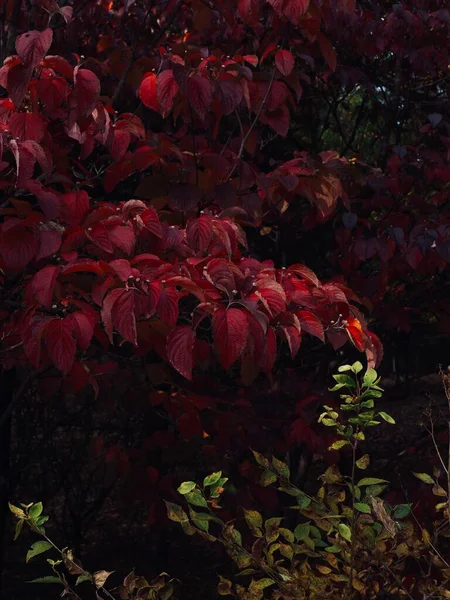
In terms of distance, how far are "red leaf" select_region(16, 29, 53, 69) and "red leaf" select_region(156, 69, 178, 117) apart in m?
0.50

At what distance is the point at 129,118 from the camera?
3113 mm

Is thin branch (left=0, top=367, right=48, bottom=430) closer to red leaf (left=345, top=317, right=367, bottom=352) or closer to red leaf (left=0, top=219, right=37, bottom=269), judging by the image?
red leaf (left=0, top=219, right=37, bottom=269)

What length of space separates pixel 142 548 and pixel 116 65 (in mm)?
3500

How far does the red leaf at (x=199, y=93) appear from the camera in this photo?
9.31 feet

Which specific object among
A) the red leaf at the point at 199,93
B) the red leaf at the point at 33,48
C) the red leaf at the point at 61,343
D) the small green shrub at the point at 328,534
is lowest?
the small green shrub at the point at 328,534

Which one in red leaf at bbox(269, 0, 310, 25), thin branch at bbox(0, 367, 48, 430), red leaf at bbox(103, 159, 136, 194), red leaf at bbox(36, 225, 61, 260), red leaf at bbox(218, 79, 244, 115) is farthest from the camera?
thin branch at bbox(0, 367, 48, 430)

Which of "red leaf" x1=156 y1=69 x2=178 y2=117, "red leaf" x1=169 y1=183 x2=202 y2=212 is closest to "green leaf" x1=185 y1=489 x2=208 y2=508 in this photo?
"red leaf" x1=169 y1=183 x2=202 y2=212

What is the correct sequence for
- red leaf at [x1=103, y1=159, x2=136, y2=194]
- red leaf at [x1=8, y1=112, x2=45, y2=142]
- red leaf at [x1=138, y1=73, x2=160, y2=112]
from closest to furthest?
red leaf at [x1=8, y1=112, x2=45, y2=142] → red leaf at [x1=103, y1=159, x2=136, y2=194] → red leaf at [x1=138, y1=73, x2=160, y2=112]

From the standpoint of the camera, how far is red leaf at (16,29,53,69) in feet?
8.09

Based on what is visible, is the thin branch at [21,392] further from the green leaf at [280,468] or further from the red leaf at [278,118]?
the red leaf at [278,118]

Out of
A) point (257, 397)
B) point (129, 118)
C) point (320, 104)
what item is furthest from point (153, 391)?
point (320, 104)

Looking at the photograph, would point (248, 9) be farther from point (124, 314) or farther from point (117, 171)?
point (124, 314)

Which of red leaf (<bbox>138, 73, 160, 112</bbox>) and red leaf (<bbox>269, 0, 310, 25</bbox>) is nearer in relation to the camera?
red leaf (<bbox>269, 0, 310, 25</bbox>)

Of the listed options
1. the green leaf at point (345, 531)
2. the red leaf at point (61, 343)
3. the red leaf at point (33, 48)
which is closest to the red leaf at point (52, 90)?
the red leaf at point (33, 48)
